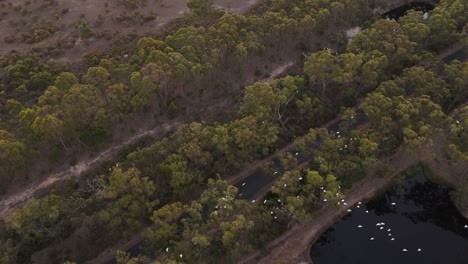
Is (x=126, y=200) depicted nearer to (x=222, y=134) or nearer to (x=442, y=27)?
(x=222, y=134)

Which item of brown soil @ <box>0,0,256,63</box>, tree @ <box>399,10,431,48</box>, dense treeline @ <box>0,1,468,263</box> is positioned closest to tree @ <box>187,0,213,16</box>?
dense treeline @ <box>0,1,468,263</box>

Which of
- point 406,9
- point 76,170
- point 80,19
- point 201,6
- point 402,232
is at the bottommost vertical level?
point 402,232

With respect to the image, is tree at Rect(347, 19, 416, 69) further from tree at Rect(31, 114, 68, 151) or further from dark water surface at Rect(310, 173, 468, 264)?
tree at Rect(31, 114, 68, 151)

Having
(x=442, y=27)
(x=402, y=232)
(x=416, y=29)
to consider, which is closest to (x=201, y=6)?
(x=416, y=29)

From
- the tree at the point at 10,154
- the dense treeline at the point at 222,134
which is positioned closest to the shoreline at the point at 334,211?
the dense treeline at the point at 222,134

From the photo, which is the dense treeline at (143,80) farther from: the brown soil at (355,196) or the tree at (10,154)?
the brown soil at (355,196)

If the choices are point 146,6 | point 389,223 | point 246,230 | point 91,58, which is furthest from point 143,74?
point 389,223
